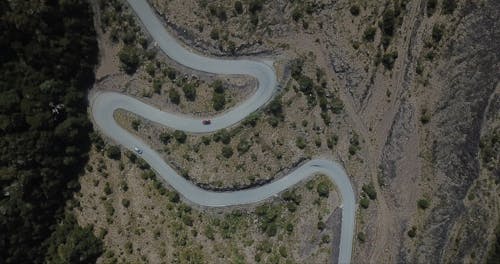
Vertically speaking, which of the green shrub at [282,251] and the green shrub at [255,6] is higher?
the green shrub at [255,6]

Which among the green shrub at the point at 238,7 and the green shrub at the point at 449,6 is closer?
the green shrub at the point at 449,6

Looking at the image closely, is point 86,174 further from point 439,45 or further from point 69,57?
point 439,45

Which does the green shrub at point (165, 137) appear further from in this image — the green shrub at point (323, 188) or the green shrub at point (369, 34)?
the green shrub at point (369, 34)

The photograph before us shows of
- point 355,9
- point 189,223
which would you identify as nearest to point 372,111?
point 355,9

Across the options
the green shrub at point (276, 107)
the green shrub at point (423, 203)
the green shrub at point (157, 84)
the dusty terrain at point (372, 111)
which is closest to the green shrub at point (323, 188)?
the dusty terrain at point (372, 111)

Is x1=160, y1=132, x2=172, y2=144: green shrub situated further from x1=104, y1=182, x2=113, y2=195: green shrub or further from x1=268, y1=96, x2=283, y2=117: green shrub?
x1=268, y1=96, x2=283, y2=117: green shrub

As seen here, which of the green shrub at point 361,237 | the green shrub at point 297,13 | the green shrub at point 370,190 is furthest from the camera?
the green shrub at point 361,237

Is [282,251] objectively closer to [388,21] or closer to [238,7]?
[238,7]
